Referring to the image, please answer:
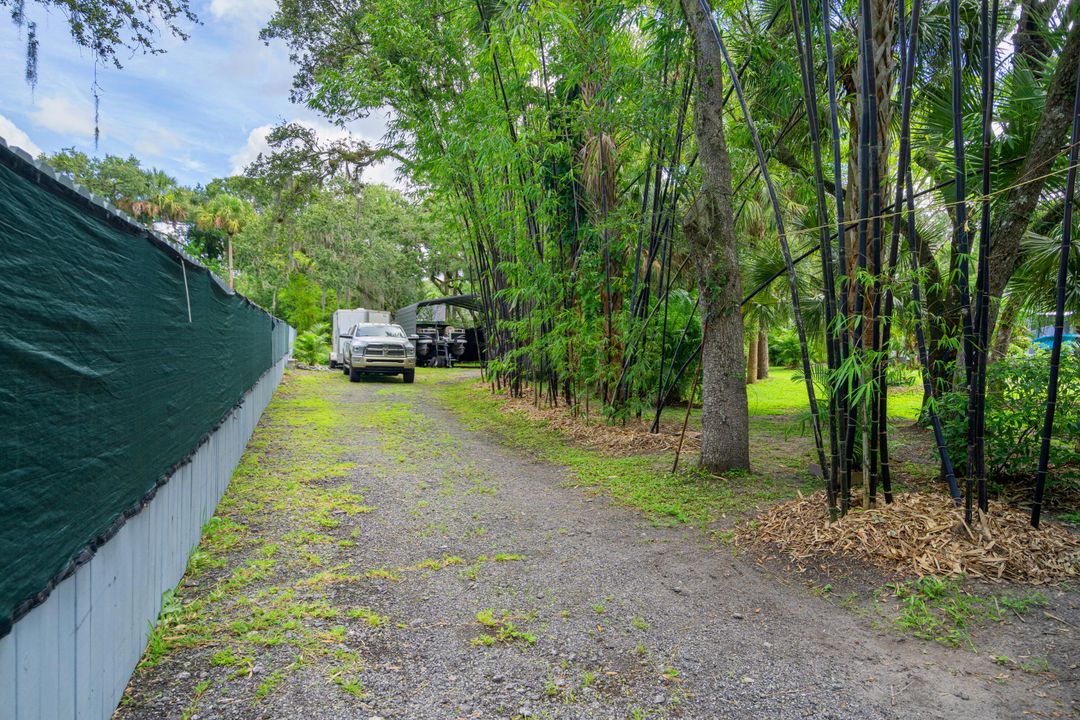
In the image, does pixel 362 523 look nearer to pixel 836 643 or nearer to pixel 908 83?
pixel 836 643

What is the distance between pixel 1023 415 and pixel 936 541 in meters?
1.13

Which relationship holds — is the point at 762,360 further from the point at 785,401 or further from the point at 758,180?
the point at 758,180

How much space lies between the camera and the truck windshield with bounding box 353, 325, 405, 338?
15953 millimetres

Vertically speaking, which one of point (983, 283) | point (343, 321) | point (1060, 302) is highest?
point (343, 321)

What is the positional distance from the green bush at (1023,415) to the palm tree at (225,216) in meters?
27.4

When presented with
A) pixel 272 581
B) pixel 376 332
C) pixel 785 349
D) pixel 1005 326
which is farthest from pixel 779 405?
pixel 785 349

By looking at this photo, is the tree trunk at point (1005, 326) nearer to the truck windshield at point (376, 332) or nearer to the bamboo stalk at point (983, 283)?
the bamboo stalk at point (983, 283)

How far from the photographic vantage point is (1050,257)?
5.16 metres

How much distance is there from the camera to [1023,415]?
364cm

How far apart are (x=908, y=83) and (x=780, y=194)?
619 centimetres

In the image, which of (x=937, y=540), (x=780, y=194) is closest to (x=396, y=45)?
(x=780, y=194)

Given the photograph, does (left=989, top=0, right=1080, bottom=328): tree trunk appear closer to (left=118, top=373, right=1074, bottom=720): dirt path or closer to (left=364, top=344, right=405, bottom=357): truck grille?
(left=118, top=373, right=1074, bottom=720): dirt path

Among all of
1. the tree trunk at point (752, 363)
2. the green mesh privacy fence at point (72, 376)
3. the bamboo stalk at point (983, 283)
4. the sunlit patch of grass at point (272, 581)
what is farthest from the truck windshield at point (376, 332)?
the bamboo stalk at point (983, 283)

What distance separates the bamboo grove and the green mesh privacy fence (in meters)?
3.33
